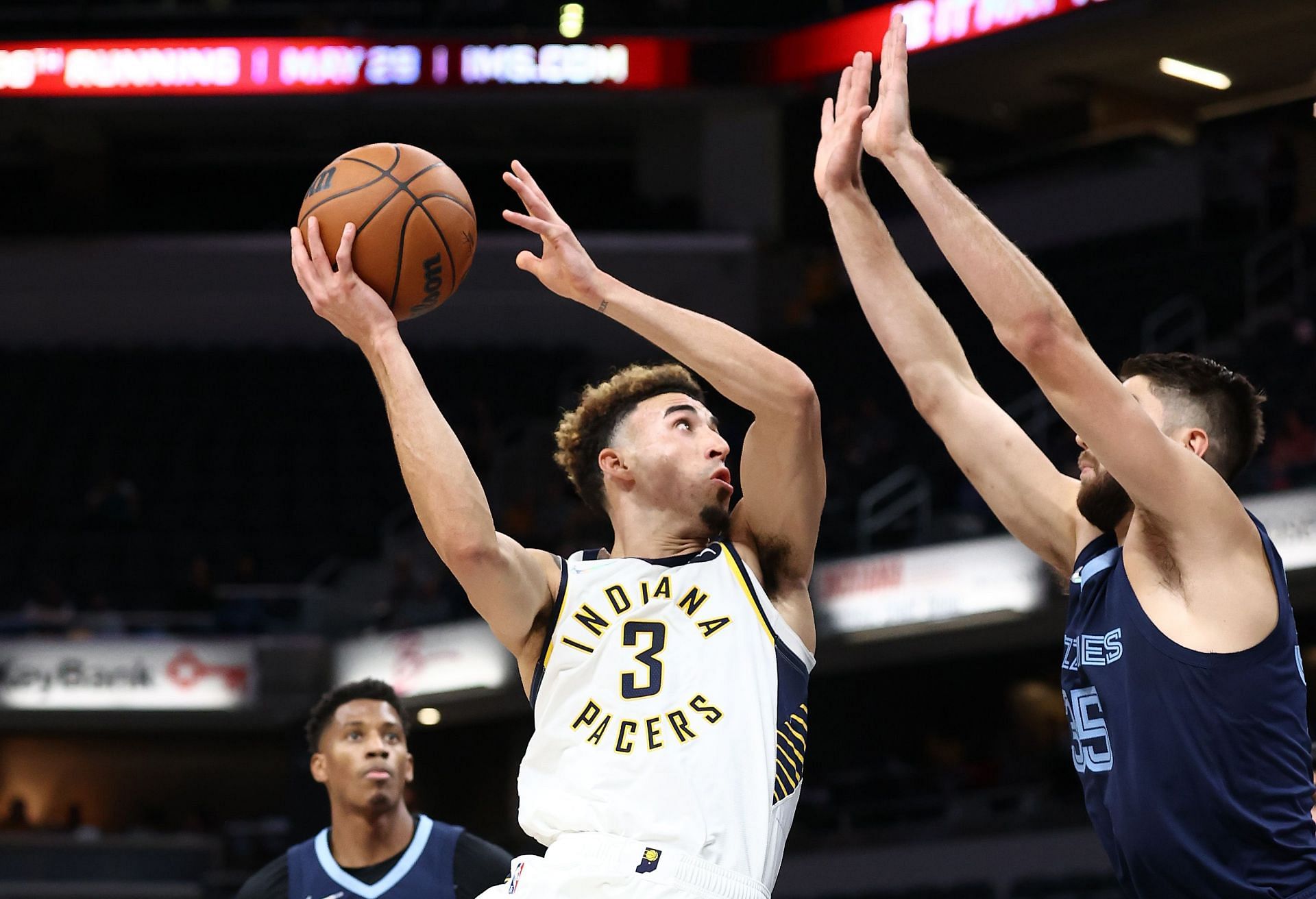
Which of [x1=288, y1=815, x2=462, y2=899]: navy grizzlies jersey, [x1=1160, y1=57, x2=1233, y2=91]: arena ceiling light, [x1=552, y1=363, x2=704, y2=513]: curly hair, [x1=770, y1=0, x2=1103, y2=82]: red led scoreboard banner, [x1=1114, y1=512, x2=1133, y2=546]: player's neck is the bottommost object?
[x1=288, y1=815, x2=462, y2=899]: navy grizzlies jersey

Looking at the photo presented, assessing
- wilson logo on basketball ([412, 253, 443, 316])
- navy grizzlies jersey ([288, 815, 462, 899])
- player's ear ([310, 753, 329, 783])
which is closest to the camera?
wilson logo on basketball ([412, 253, 443, 316])

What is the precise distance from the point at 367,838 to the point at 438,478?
2.11m

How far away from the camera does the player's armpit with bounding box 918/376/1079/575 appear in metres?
3.45

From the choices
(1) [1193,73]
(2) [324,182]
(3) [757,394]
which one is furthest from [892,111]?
(1) [1193,73]

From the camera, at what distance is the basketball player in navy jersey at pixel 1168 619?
279cm

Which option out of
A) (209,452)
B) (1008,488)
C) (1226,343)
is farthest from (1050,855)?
(209,452)

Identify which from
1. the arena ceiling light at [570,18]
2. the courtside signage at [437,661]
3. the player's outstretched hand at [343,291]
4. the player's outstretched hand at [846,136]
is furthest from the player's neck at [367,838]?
the arena ceiling light at [570,18]

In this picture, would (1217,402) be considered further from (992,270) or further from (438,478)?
(438,478)

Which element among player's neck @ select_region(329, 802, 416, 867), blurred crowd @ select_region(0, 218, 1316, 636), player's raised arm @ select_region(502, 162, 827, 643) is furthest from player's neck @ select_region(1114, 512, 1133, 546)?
blurred crowd @ select_region(0, 218, 1316, 636)

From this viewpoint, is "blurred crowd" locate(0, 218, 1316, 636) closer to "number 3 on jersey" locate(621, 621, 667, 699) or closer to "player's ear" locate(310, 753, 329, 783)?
"player's ear" locate(310, 753, 329, 783)

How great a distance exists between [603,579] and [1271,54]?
52.1 feet

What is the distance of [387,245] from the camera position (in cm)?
372

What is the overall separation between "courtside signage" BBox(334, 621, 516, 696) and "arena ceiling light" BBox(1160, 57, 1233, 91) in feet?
32.3

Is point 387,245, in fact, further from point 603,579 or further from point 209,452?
point 209,452
